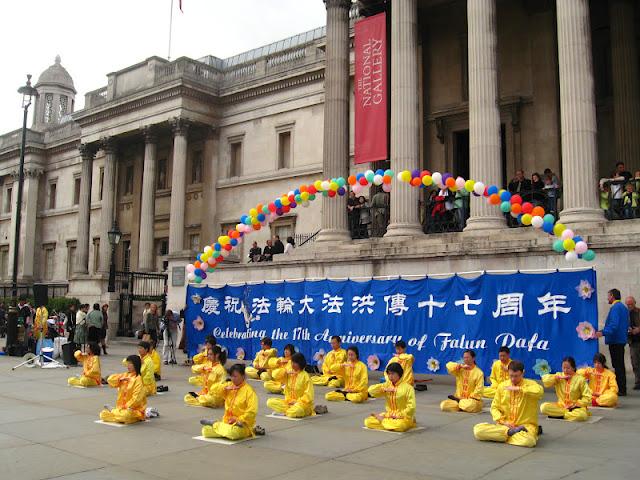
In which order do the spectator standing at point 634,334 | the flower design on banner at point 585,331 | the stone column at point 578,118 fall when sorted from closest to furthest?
the flower design on banner at point 585,331 → the spectator standing at point 634,334 → the stone column at point 578,118

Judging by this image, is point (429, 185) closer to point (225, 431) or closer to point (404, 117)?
point (404, 117)

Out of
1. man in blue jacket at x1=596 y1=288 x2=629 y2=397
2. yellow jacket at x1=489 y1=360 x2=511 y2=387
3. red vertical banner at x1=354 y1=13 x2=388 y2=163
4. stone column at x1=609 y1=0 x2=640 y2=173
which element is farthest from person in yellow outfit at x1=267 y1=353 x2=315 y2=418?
stone column at x1=609 y1=0 x2=640 y2=173

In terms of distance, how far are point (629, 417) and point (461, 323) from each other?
402cm

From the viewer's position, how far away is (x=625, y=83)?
67.4 ft

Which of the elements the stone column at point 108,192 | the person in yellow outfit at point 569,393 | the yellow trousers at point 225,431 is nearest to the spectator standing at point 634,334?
the person in yellow outfit at point 569,393

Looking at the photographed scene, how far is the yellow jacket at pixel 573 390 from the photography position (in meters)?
10.2

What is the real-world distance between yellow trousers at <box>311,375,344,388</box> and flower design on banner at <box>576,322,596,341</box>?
4964mm

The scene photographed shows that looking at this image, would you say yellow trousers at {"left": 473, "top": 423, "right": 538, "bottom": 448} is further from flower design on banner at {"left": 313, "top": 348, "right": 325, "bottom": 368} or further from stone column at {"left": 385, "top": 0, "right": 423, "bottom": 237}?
stone column at {"left": 385, "top": 0, "right": 423, "bottom": 237}

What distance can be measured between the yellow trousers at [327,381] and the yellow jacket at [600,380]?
5008 millimetres

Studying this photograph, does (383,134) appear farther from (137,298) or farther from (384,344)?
(137,298)

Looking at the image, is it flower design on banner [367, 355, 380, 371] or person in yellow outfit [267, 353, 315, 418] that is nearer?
person in yellow outfit [267, 353, 315, 418]

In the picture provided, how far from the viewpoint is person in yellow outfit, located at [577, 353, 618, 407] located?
35.9 ft

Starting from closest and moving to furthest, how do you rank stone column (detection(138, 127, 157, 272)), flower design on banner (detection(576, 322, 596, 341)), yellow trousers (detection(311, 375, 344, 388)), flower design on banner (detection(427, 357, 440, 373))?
flower design on banner (detection(576, 322, 596, 341))
flower design on banner (detection(427, 357, 440, 373))
yellow trousers (detection(311, 375, 344, 388))
stone column (detection(138, 127, 157, 272))

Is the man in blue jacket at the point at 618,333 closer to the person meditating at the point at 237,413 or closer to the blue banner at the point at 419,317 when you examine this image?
the blue banner at the point at 419,317
